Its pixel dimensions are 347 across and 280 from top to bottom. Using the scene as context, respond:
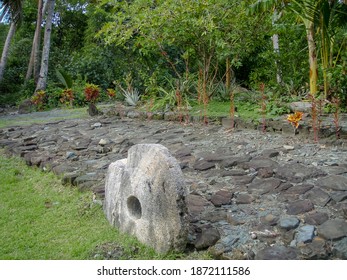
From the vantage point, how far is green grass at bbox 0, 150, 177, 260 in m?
3.18

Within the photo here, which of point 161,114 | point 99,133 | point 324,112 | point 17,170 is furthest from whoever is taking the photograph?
point 161,114

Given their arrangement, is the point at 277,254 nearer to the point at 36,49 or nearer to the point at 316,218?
the point at 316,218

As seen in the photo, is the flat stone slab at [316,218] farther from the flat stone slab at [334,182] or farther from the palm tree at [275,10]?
the palm tree at [275,10]

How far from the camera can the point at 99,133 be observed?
7.54 m

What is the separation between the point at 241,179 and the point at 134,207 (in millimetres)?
1332

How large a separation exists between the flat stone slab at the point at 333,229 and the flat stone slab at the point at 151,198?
99 centimetres

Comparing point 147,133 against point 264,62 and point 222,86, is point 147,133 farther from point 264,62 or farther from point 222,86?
point 264,62

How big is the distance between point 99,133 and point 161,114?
1405 millimetres

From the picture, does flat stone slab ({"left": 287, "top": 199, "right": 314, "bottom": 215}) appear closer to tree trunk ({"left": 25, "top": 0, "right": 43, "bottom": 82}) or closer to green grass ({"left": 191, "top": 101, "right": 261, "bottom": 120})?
green grass ({"left": 191, "top": 101, "right": 261, "bottom": 120})

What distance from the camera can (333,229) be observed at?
9.99ft

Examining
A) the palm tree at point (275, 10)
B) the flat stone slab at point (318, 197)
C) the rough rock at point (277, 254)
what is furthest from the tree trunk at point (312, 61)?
the rough rock at point (277, 254)

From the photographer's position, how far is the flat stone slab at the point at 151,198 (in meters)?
2.94

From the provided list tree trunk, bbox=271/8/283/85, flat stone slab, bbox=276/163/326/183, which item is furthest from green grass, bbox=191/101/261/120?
flat stone slab, bbox=276/163/326/183
